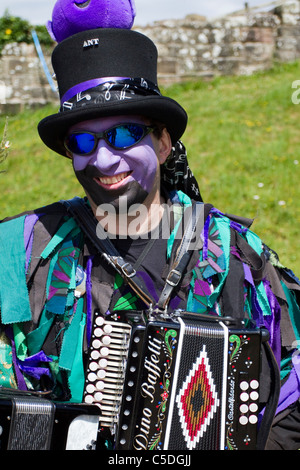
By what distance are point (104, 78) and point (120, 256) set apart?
735mm

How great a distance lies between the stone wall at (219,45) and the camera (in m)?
8.96

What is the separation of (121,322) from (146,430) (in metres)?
0.39

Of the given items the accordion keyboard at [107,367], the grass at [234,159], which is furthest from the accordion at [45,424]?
the grass at [234,159]

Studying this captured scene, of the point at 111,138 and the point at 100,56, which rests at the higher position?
the point at 100,56

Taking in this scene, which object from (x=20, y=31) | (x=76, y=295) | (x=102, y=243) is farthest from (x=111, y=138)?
(x=20, y=31)

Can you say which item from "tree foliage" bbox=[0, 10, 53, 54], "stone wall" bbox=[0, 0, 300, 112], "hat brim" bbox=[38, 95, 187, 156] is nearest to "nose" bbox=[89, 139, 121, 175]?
"hat brim" bbox=[38, 95, 187, 156]

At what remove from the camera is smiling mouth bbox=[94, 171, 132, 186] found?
248 cm

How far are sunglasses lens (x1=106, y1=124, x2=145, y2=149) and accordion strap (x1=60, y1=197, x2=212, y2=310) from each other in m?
0.38

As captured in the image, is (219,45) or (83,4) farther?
(219,45)

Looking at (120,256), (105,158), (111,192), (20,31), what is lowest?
(120,256)

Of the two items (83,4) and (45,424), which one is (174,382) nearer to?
(45,424)

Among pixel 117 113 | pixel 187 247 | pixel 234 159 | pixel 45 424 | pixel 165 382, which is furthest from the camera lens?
pixel 234 159

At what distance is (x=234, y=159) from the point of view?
6.73m
